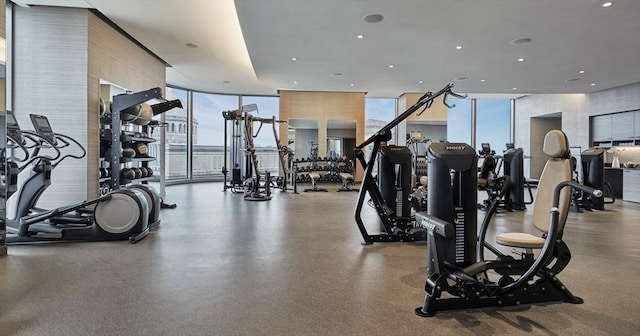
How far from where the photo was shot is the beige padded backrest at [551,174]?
2486mm

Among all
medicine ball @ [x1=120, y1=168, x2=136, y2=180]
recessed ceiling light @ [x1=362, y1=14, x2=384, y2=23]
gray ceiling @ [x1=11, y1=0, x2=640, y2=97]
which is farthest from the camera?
medicine ball @ [x1=120, y1=168, x2=136, y2=180]

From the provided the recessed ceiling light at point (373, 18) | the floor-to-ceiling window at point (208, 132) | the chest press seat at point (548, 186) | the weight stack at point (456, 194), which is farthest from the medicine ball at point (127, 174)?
the floor-to-ceiling window at point (208, 132)

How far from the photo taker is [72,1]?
5.16 m

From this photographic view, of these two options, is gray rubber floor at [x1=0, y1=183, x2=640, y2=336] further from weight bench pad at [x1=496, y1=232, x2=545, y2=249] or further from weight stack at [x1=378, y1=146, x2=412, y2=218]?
weight stack at [x1=378, y1=146, x2=412, y2=218]

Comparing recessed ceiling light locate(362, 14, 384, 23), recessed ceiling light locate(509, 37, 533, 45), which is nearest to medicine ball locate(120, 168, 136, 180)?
recessed ceiling light locate(362, 14, 384, 23)

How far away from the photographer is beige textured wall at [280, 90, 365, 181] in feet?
40.1

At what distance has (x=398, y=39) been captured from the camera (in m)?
6.07

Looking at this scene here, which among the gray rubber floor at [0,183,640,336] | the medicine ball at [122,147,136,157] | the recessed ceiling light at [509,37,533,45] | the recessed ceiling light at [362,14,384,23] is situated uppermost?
the recessed ceiling light at [362,14,384,23]

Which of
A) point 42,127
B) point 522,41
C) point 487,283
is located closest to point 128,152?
point 42,127

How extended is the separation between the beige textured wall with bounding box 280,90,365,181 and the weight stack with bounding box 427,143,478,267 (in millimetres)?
9753

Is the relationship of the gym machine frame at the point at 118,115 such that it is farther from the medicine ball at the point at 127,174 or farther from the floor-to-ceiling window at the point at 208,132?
the floor-to-ceiling window at the point at 208,132

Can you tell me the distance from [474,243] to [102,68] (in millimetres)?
6291

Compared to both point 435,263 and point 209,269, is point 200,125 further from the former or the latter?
point 435,263

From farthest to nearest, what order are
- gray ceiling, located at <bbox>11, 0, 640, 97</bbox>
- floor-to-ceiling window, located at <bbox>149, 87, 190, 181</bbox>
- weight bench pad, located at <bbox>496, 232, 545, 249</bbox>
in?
floor-to-ceiling window, located at <bbox>149, 87, 190, 181</bbox> → gray ceiling, located at <bbox>11, 0, 640, 97</bbox> → weight bench pad, located at <bbox>496, 232, 545, 249</bbox>
